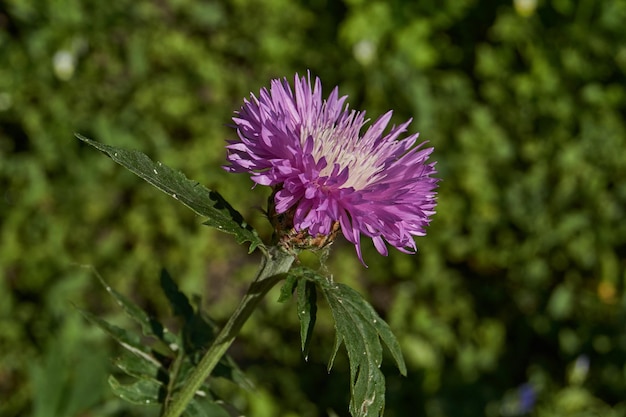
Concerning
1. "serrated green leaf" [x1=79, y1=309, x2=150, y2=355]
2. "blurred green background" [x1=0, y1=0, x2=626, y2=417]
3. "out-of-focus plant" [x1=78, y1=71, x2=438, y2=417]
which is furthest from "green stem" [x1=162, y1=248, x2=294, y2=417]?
"blurred green background" [x1=0, y1=0, x2=626, y2=417]

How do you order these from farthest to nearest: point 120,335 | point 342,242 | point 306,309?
1. point 342,242
2. point 120,335
3. point 306,309

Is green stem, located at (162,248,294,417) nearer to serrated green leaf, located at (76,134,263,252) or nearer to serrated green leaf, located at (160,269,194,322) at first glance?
serrated green leaf, located at (76,134,263,252)

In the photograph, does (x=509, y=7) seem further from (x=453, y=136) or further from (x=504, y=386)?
(x=504, y=386)

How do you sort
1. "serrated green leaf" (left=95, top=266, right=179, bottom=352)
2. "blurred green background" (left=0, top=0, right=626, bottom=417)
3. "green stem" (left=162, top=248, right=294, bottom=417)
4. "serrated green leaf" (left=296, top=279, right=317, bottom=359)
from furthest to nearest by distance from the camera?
"blurred green background" (left=0, top=0, right=626, bottom=417) < "serrated green leaf" (left=95, top=266, right=179, bottom=352) < "green stem" (left=162, top=248, right=294, bottom=417) < "serrated green leaf" (left=296, top=279, right=317, bottom=359)

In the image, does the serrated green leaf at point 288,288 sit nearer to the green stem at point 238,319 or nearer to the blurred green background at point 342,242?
the green stem at point 238,319

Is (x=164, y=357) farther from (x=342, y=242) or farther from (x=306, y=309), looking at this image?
(x=342, y=242)

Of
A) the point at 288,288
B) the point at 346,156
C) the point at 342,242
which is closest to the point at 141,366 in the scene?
the point at 288,288
